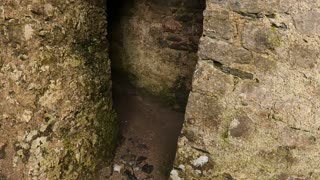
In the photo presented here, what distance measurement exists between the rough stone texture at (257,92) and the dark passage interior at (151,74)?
2.18ft

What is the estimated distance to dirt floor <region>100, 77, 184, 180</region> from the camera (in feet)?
9.17

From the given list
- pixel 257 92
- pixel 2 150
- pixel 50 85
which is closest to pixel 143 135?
pixel 50 85

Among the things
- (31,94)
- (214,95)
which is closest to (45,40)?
(31,94)

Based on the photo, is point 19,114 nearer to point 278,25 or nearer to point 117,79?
point 117,79

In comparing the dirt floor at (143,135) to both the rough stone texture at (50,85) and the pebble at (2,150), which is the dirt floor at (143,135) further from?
the pebble at (2,150)

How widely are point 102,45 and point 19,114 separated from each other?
2.25ft

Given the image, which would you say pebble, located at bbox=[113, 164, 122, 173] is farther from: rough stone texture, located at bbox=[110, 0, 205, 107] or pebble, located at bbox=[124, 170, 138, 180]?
rough stone texture, located at bbox=[110, 0, 205, 107]

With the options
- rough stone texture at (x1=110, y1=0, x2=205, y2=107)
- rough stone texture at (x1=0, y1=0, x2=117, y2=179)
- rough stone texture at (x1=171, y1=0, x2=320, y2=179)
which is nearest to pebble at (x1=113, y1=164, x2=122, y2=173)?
rough stone texture at (x1=0, y1=0, x2=117, y2=179)

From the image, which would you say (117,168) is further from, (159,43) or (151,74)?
(159,43)

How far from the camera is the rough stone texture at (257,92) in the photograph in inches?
77.4

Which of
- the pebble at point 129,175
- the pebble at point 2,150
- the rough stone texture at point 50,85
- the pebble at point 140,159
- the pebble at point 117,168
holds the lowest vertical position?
the pebble at point 129,175

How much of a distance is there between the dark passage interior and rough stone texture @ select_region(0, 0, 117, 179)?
0.44 metres

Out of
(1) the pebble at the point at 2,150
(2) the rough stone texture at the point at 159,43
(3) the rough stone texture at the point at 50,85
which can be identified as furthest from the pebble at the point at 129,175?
(1) the pebble at the point at 2,150

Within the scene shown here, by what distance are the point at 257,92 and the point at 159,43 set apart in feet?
3.49
